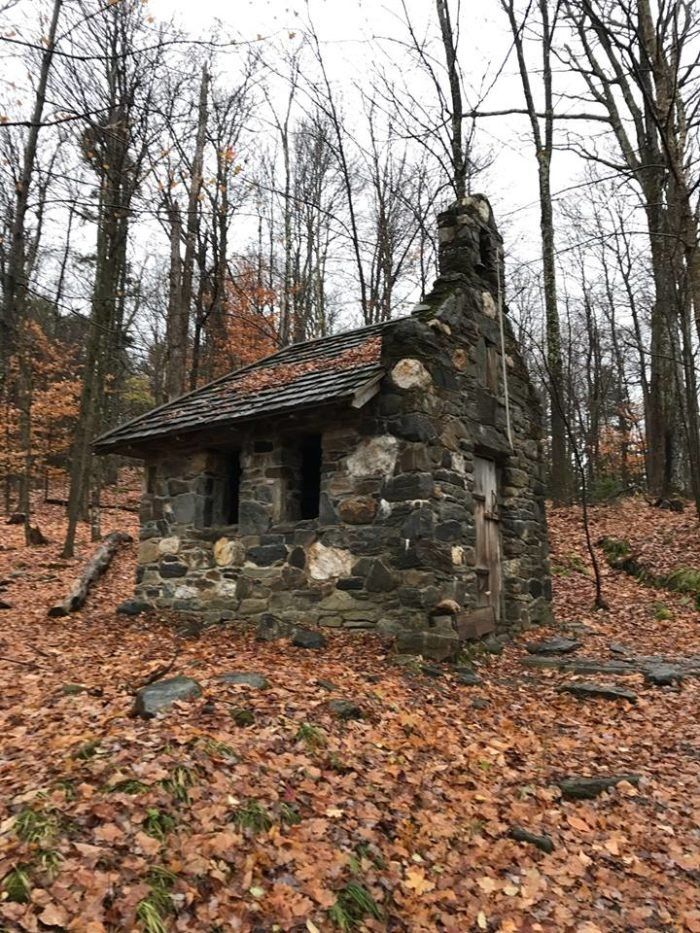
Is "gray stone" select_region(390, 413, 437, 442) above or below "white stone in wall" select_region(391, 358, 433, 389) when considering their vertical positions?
below

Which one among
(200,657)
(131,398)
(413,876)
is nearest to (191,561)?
(200,657)

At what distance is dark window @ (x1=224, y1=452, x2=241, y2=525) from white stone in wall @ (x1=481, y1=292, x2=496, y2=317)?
4370 mm

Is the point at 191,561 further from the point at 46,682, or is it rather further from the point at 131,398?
the point at 131,398

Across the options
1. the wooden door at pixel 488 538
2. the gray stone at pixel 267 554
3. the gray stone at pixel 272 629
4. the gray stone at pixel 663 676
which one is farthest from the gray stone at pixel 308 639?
the gray stone at pixel 663 676

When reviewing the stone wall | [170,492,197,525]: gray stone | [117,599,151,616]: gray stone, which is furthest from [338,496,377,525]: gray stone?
[117,599,151,616]: gray stone

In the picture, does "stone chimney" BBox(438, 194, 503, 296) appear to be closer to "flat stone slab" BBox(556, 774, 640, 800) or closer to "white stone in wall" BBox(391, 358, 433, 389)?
"white stone in wall" BBox(391, 358, 433, 389)

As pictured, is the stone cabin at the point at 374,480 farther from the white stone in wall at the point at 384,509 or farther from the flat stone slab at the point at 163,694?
the flat stone slab at the point at 163,694

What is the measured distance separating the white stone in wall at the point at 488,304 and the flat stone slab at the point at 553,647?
486 cm

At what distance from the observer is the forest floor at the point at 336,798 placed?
313 cm

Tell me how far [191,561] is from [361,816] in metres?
5.89

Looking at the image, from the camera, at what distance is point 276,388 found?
363 inches

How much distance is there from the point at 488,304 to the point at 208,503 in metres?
5.21

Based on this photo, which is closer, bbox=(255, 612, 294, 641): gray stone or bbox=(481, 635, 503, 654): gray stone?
bbox=(255, 612, 294, 641): gray stone

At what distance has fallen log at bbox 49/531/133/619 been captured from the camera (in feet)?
32.6
